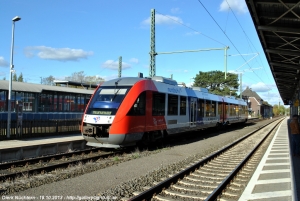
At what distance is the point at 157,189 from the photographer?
255 inches

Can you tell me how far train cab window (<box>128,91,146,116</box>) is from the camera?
11.5 m

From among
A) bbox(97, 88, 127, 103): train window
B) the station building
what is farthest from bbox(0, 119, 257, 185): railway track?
the station building

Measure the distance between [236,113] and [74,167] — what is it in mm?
25039

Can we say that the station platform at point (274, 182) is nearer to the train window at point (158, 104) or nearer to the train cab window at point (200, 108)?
the train window at point (158, 104)

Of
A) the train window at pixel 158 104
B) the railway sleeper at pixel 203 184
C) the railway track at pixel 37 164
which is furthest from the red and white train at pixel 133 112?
the railway sleeper at pixel 203 184

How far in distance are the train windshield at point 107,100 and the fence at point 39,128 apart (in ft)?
15.6

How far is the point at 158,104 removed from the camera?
13352 millimetres

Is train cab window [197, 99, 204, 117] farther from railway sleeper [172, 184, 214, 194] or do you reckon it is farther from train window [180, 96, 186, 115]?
railway sleeper [172, 184, 214, 194]

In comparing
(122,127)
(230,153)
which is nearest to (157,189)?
(122,127)

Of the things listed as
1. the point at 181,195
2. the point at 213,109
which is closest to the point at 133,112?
the point at 181,195

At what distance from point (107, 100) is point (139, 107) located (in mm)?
1287

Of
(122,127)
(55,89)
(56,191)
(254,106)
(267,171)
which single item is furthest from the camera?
(254,106)

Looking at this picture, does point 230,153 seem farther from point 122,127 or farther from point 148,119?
point 122,127

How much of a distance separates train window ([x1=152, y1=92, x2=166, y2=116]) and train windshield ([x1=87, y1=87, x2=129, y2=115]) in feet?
5.62
